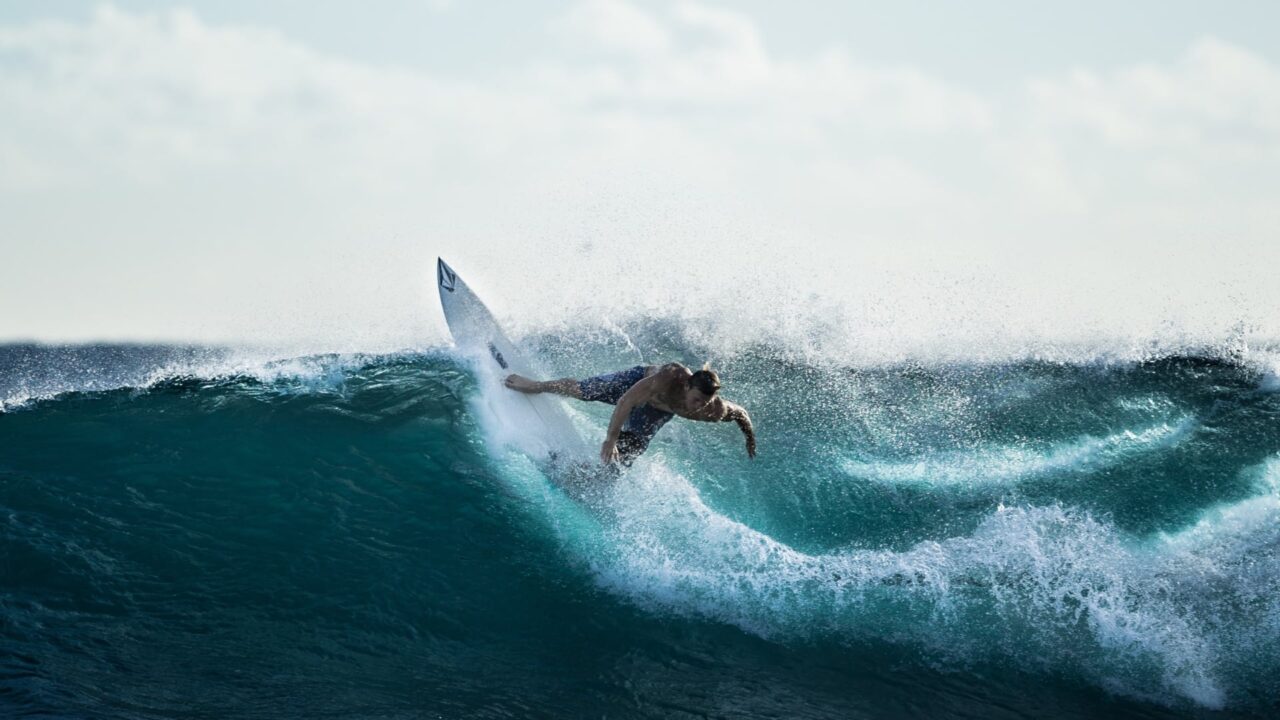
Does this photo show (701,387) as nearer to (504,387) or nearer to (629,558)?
(629,558)

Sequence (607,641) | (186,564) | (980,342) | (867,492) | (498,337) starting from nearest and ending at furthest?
(607,641) → (186,564) → (867,492) → (498,337) → (980,342)

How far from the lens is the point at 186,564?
20.0ft

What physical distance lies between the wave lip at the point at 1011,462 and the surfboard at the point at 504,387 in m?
2.46

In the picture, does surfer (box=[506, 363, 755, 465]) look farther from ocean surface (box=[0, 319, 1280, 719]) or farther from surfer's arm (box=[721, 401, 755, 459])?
ocean surface (box=[0, 319, 1280, 719])

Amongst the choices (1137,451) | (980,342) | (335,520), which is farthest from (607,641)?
(980,342)

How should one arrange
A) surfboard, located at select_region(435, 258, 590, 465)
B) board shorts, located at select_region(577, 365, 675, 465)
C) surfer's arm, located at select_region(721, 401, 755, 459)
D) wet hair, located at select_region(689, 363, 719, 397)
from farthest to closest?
surfboard, located at select_region(435, 258, 590, 465) < board shorts, located at select_region(577, 365, 675, 465) < surfer's arm, located at select_region(721, 401, 755, 459) < wet hair, located at select_region(689, 363, 719, 397)

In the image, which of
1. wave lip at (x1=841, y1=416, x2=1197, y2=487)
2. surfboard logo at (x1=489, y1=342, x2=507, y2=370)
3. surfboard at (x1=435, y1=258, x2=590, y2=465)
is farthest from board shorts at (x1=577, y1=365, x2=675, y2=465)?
wave lip at (x1=841, y1=416, x2=1197, y2=487)

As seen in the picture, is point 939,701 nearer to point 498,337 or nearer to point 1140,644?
point 1140,644

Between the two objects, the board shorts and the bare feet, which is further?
the bare feet

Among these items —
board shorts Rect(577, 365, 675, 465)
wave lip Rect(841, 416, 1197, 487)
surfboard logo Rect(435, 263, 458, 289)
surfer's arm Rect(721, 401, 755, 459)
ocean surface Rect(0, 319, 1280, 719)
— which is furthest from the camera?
surfboard logo Rect(435, 263, 458, 289)

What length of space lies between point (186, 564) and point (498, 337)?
→ 3.04 metres

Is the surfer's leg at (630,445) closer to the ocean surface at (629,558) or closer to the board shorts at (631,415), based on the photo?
the board shorts at (631,415)

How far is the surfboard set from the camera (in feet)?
22.8

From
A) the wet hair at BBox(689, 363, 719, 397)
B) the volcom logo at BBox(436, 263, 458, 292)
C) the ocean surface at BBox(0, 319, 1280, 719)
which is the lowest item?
the ocean surface at BBox(0, 319, 1280, 719)
